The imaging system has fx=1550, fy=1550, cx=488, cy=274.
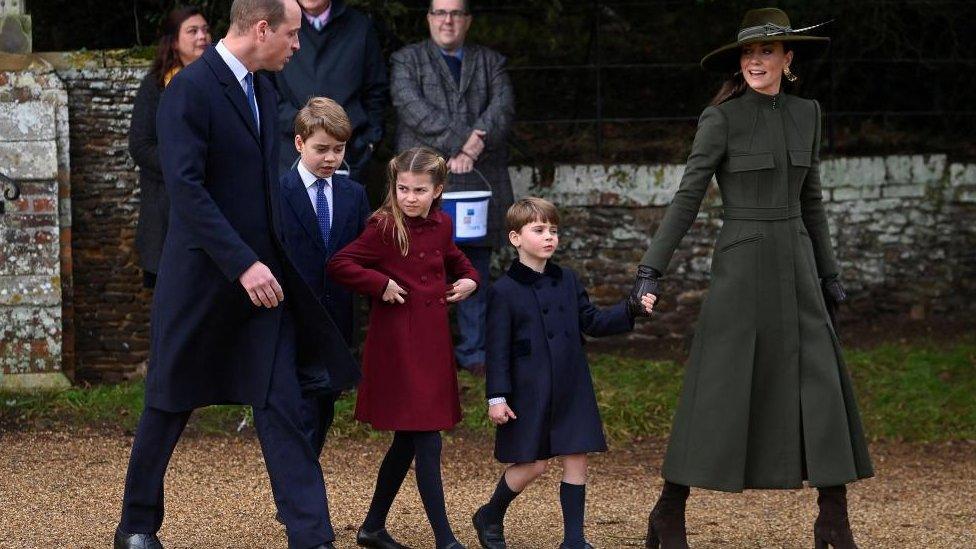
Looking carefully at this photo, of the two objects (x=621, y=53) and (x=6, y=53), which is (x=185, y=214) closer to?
(x=6, y=53)

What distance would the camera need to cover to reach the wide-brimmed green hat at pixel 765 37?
5074mm

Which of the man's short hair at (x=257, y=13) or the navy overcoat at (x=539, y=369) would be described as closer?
the man's short hair at (x=257, y=13)

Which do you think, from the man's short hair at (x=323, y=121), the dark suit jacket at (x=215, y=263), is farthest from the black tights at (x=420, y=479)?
the man's short hair at (x=323, y=121)

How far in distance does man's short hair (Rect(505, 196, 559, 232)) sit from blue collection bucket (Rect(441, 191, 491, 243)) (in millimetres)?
2378

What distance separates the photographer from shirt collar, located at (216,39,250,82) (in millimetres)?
4746

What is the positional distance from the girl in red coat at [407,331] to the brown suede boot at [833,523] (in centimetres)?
120

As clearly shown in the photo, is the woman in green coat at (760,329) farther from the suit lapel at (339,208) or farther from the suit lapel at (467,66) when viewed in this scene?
the suit lapel at (467,66)

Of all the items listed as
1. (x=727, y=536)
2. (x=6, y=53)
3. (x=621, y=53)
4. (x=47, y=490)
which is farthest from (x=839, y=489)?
(x=621, y=53)

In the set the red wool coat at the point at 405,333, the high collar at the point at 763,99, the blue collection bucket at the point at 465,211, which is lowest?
the red wool coat at the point at 405,333

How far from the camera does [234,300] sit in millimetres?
4715

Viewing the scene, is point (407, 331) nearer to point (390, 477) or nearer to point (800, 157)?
point (390, 477)

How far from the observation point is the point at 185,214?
4.59 m

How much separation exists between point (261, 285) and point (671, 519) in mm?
1640

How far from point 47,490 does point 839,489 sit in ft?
10.4
